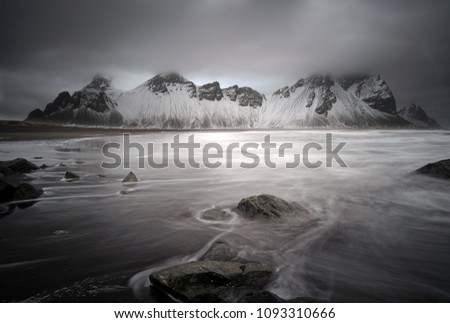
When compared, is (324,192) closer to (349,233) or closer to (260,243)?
(349,233)

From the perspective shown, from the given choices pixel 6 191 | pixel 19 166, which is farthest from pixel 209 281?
pixel 19 166

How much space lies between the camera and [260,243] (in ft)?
17.6

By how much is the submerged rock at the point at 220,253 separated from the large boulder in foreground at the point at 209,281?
0.74m

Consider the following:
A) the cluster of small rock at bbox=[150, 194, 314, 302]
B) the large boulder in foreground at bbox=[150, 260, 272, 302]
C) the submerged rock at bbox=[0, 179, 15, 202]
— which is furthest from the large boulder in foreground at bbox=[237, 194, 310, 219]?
the submerged rock at bbox=[0, 179, 15, 202]

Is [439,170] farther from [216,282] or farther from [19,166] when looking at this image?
[19,166]

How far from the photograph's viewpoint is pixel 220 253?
4734 millimetres

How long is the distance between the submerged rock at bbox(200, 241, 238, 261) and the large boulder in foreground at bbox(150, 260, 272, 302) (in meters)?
0.74

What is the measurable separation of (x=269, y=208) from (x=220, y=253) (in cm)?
254

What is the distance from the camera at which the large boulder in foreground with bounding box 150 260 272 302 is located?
3.43 metres

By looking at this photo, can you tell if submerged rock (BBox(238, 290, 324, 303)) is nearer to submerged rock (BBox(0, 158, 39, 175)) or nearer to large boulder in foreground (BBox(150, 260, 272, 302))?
large boulder in foreground (BBox(150, 260, 272, 302))

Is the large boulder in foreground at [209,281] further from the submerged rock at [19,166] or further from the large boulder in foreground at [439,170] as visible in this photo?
the submerged rock at [19,166]
